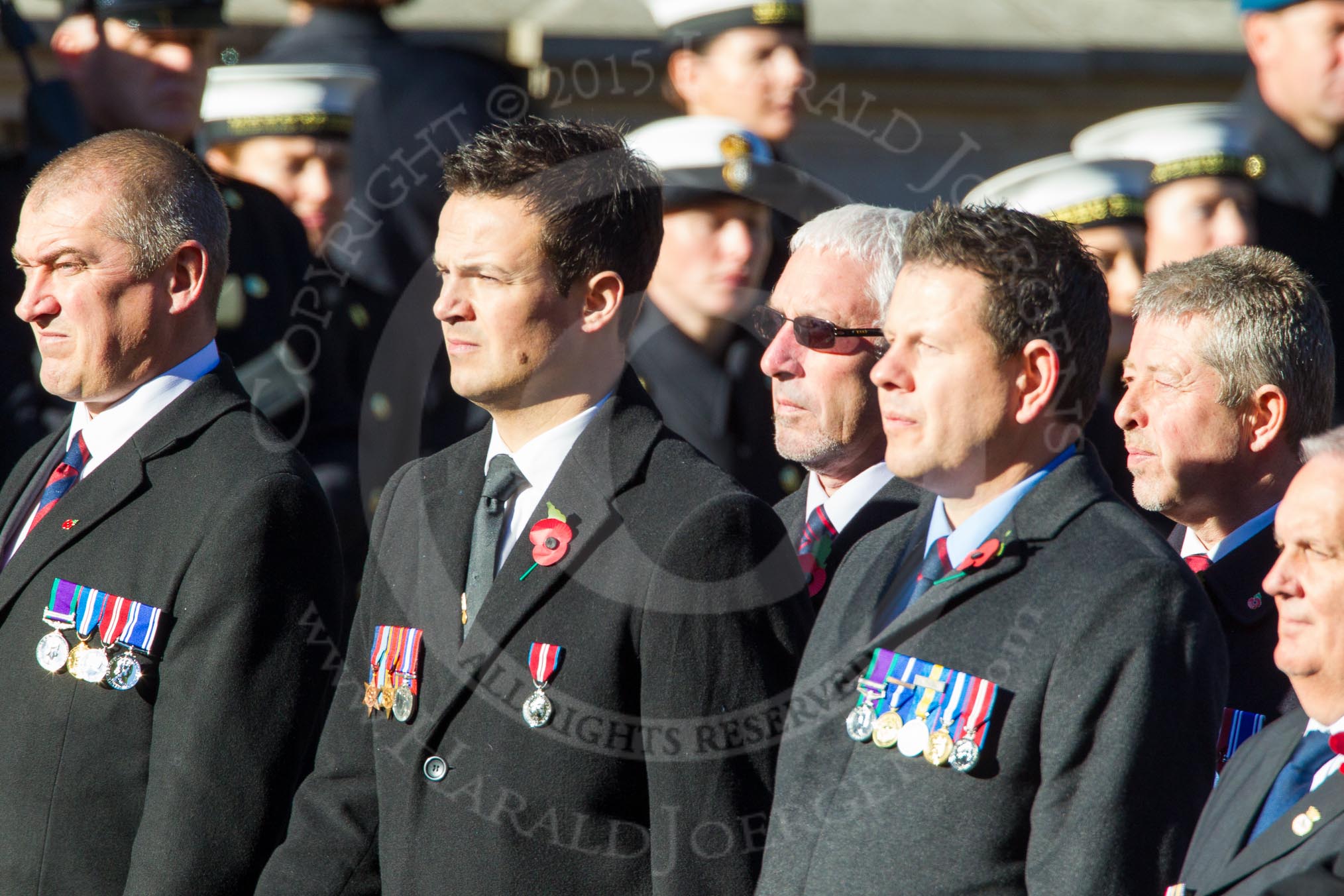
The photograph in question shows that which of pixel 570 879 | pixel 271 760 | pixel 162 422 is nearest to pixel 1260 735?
pixel 570 879

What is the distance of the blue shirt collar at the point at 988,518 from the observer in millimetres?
2604

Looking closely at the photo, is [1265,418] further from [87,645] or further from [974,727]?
[87,645]

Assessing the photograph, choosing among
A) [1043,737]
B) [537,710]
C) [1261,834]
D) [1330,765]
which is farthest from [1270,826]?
[537,710]

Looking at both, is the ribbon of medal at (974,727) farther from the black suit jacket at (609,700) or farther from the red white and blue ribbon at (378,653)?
the red white and blue ribbon at (378,653)

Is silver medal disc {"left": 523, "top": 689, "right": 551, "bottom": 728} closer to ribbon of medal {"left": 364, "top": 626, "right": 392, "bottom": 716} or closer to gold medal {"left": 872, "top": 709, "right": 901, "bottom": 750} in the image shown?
ribbon of medal {"left": 364, "top": 626, "right": 392, "bottom": 716}

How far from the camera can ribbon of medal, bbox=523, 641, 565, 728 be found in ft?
9.07

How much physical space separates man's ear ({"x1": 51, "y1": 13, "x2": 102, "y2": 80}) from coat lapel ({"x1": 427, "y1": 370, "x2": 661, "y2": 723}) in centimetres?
271

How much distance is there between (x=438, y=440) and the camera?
5090 millimetres

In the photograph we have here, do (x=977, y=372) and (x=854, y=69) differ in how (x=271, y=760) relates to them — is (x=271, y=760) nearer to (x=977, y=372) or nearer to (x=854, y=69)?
(x=977, y=372)

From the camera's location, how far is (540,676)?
2795 mm

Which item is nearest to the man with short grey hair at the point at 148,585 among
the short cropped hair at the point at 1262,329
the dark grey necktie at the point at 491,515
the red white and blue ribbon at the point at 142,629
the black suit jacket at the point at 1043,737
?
the red white and blue ribbon at the point at 142,629

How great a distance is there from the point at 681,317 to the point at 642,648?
7.22 feet

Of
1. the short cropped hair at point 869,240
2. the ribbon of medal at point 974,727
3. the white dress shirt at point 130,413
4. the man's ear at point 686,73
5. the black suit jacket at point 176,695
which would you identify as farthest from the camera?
the man's ear at point 686,73

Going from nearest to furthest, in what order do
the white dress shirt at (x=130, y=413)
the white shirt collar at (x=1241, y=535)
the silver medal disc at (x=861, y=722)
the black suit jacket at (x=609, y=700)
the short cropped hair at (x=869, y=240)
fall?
1. the silver medal disc at (x=861, y=722)
2. the black suit jacket at (x=609, y=700)
3. the white shirt collar at (x=1241, y=535)
4. the white dress shirt at (x=130, y=413)
5. the short cropped hair at (x=869, y=240)
